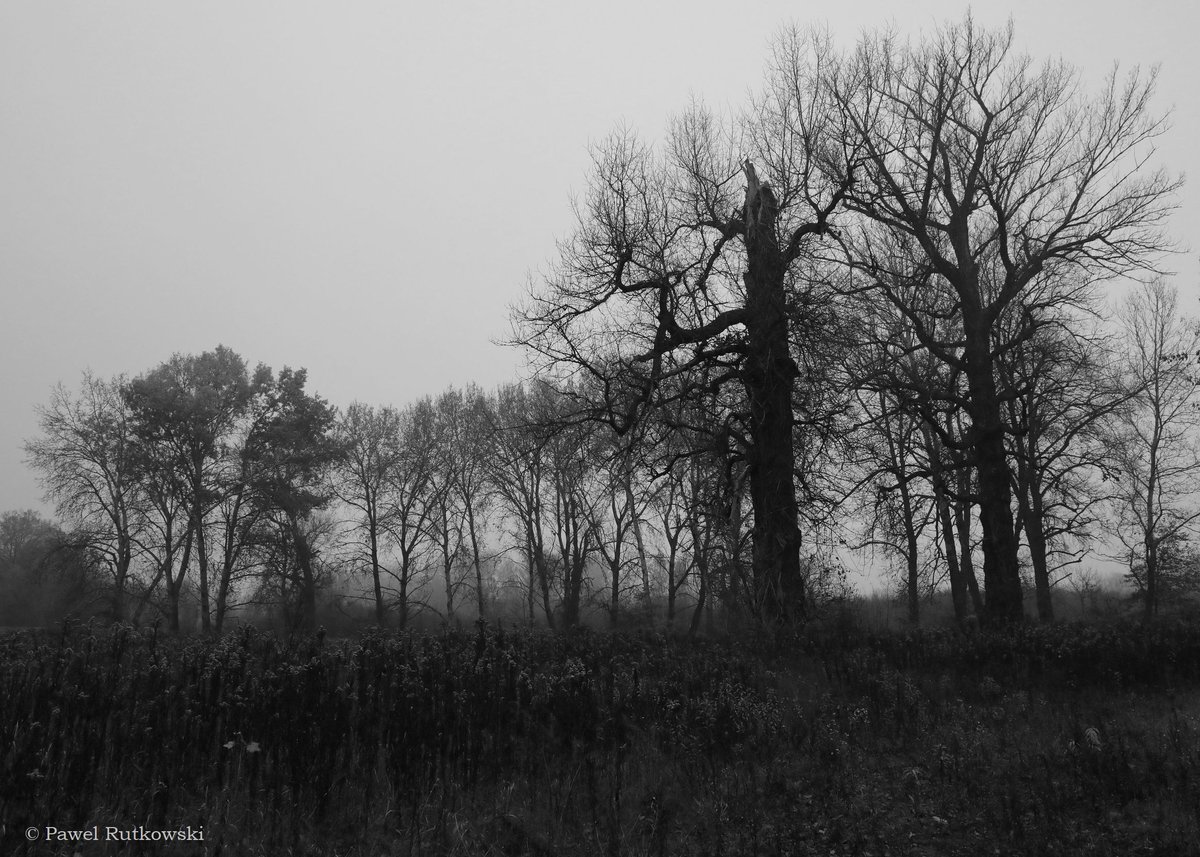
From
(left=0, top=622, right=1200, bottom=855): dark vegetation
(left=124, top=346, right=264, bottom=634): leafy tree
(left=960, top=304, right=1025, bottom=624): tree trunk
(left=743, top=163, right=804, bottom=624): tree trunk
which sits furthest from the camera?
(left=124, top=346, right=264, bottom=634): leafy tree

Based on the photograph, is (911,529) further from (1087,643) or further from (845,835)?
(845,835)

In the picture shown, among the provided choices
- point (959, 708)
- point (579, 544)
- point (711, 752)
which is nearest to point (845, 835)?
point (711, 752)

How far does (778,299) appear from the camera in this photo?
524 inches

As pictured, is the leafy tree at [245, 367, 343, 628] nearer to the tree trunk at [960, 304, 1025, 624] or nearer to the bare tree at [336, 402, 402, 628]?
the bare tree at [336, 402, 402, 628]

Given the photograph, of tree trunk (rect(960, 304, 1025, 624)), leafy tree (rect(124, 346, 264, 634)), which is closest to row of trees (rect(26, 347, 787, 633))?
leafy tree (rect(124, 346, 264, 634))

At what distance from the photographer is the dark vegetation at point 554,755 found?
498 centimetres

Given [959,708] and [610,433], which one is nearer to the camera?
[959,708]

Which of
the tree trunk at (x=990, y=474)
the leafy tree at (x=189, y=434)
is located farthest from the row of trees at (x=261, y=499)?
the tree trunk at (x=990, y=474)

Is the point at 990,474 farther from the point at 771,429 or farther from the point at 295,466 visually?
the point at 295,466

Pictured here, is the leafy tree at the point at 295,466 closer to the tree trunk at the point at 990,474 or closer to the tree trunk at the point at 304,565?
the tree trunk at the point at 304,565

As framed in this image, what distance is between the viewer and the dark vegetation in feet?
16.4

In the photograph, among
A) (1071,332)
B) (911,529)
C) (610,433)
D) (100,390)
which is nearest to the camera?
(610,433)

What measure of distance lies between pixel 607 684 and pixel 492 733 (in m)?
1.56

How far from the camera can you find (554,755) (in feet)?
21.0
